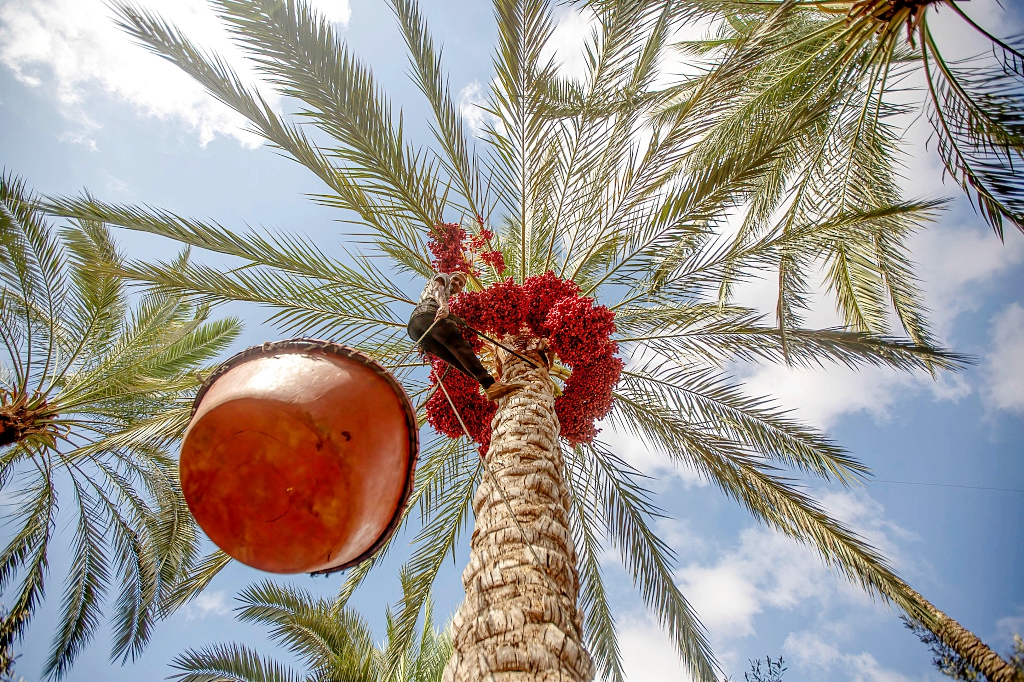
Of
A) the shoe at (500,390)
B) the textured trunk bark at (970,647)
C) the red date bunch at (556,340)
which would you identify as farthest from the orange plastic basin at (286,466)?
the textured trunk bark at (970,647)

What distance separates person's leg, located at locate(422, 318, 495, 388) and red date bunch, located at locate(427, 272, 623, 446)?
2.58ft

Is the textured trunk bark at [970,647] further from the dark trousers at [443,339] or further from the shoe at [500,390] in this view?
the dark trousers at [443,339]

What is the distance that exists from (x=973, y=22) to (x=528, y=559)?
4518 millimetres

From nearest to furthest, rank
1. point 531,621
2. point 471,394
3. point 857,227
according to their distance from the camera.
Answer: point 531,621 < point 471,394 < point 857,227

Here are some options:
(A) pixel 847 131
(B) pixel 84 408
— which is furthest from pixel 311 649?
(A) pixel 847 131

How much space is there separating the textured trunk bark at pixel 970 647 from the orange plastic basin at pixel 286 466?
13.1 feet

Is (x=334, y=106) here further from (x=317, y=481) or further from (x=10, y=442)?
(x=10, y=442)

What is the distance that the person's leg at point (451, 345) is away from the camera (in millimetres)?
2611

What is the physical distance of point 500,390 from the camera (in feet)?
11.2

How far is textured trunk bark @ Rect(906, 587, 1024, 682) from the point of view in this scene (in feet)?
12.5

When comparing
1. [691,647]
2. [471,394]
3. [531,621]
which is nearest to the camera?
[531,621]

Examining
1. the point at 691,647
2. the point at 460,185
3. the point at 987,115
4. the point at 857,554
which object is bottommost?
the point at 691,647

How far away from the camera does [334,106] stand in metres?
3.80

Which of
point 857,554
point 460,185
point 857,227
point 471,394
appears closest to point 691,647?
point 857,554
